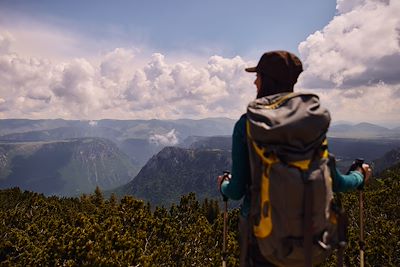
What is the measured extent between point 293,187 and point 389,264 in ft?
51.3

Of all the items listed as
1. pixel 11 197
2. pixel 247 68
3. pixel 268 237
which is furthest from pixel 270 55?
pixel 11 197

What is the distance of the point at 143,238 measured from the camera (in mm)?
16328

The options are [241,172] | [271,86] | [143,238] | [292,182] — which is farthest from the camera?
[143,238]

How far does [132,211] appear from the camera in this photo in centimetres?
1798

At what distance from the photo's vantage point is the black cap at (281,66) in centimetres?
369

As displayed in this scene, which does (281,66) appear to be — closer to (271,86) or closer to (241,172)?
(271,86)

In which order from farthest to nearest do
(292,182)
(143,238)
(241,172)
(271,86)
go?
→ 1. (143,238)
2. (271,86)
3. (241,172)
4. (292,182)

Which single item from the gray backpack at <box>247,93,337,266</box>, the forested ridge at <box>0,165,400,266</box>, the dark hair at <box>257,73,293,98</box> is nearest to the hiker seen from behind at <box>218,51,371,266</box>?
the gray backpack at <box>247,93,337,266</box>

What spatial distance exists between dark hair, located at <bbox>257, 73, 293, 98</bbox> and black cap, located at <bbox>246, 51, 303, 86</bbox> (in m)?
0.03

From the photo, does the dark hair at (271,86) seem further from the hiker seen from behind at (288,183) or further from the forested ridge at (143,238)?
the forested ridge at (143,238)

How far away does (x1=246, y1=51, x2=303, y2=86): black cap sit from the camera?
3.69 metres

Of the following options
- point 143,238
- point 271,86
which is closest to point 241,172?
A: point 271,86

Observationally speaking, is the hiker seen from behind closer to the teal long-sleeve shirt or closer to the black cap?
the teal long-sleeve shirt

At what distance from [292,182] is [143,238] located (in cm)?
1436
